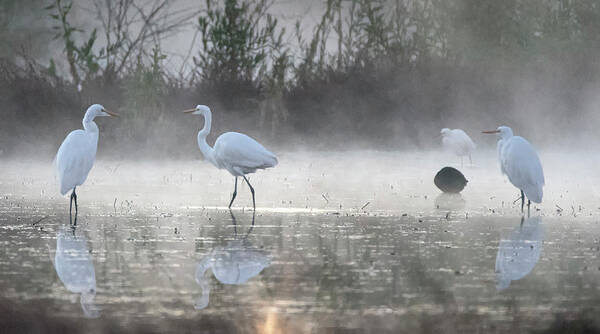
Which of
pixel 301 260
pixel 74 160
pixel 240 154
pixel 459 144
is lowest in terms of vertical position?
pixel 301 260

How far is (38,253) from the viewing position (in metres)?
7.86

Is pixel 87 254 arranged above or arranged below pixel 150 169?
below

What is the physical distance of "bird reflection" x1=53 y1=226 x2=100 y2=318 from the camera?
19.6 feet

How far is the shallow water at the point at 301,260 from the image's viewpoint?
564 centimetres

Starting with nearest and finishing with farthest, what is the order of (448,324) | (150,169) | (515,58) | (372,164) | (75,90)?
1. (448,324)
2. (150,169)
3. (372,164)
4. (75,90)
5. (515,58)

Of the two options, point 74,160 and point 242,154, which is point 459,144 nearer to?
point 242,154

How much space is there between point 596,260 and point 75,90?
16.8 metres

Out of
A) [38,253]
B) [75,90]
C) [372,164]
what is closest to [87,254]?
[38,253]

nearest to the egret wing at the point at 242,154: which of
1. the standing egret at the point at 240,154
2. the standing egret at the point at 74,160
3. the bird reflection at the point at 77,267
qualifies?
the standing egret at the point at 240,154

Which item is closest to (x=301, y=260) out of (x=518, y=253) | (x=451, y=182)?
(x=518, y=253)

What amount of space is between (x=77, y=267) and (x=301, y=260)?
1603mm

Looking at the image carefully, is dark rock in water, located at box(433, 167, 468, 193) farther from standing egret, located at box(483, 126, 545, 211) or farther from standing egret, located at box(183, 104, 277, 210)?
standing egret, located at box(183, 104, 277, 210)

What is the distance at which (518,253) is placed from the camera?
8180mm

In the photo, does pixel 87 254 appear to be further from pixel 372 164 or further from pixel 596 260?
pixel 372 164
